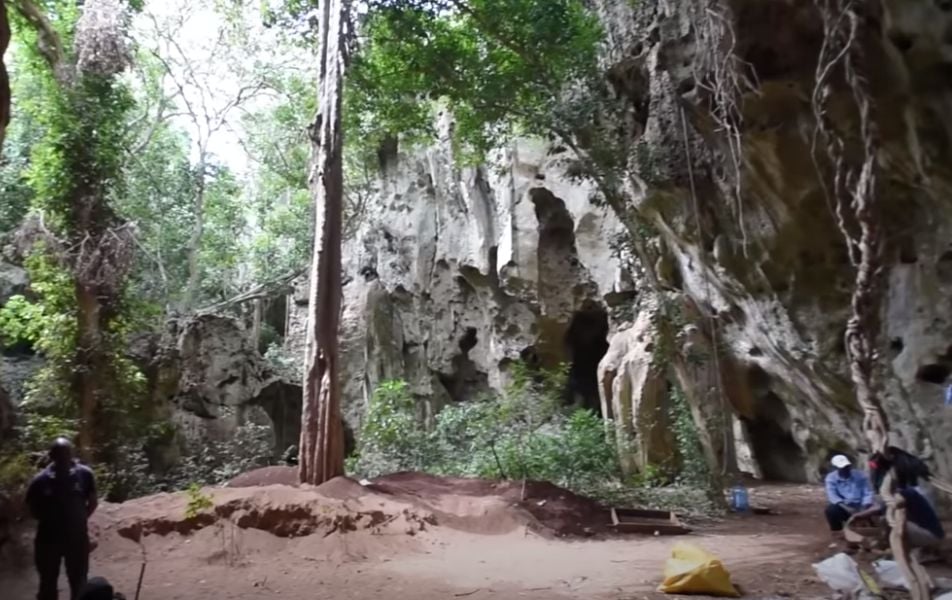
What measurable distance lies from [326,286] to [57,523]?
5.41 meters

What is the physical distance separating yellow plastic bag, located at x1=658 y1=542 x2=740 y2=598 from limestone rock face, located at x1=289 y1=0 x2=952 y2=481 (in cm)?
319

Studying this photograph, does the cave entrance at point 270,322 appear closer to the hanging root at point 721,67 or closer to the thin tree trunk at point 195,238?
the thin tree trunk at point 195,238

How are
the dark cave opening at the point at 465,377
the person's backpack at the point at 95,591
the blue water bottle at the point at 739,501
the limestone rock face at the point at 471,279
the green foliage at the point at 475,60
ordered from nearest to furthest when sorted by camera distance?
the person's backpack at the point at 95,591, the blue water bottle at the point at 739,501, the green foliage at the point at 475,60, the limestone rock face at the point at 471,279, the dark cave opening at the point at 465,377

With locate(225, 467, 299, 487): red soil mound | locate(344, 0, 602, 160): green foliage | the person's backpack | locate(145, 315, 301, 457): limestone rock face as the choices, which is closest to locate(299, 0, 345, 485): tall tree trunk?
locate(225, 467, 299, 487): red soil mound

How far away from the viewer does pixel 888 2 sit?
6.78 m

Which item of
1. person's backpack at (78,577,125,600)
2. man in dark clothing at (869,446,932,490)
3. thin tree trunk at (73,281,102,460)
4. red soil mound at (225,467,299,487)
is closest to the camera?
person's backpack at (78,577,125,600)

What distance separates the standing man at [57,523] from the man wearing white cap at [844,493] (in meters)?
6.79

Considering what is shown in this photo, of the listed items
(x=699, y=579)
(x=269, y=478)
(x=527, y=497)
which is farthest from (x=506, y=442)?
(x=699, y=579)

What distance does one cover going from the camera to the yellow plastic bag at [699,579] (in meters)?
5.51

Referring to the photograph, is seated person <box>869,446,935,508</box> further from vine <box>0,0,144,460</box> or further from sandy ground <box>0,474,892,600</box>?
vine <box>0,0,144,460</box>

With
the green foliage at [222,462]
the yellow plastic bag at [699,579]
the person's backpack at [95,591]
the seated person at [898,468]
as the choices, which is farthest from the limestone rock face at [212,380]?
the seated person at [898,468]

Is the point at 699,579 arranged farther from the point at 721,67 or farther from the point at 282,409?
the point at 282,409

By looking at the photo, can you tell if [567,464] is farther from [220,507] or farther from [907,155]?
[907,155]

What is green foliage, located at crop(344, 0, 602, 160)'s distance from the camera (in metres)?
12.8
